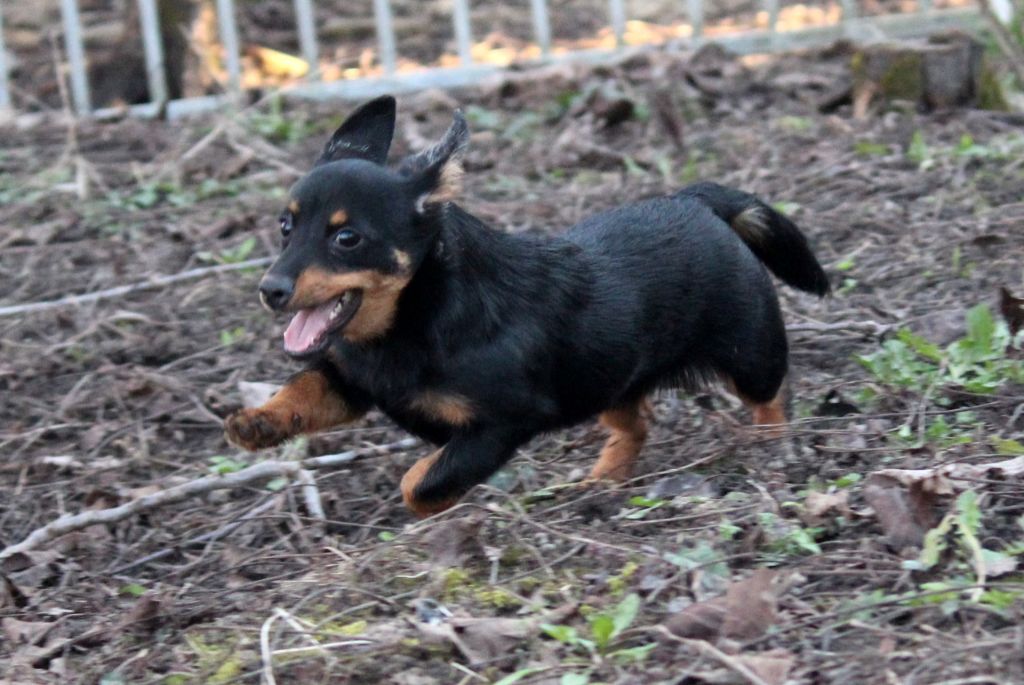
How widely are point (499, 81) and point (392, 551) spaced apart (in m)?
5.44

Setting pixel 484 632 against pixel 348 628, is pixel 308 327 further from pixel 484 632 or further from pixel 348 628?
pixel 484 632

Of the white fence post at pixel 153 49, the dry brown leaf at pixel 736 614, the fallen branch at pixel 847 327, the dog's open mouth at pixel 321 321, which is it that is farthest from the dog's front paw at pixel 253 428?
the white fence post at pixel 153 49

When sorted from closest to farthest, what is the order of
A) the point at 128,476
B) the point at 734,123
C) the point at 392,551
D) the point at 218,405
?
1. the point at 392,551
2. the point at 128,476
3. the point at 218,405
4. the point at 734,123

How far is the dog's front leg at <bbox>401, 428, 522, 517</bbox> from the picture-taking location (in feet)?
14.2

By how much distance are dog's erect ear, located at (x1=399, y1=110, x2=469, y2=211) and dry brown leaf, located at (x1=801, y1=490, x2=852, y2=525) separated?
51.3 inches

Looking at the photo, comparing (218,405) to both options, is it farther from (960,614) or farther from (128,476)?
(960,614)

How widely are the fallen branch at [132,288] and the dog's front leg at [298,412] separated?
2.29 meters

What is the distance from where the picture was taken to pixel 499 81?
30.0 ft

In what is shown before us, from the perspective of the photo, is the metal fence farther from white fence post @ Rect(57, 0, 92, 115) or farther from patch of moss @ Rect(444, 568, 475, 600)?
patch of moss @ Rect(444, 568, 475, 600)

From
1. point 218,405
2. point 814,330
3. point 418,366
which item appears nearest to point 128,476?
point 218,405

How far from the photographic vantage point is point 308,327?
4.26m

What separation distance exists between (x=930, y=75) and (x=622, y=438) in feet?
12.3

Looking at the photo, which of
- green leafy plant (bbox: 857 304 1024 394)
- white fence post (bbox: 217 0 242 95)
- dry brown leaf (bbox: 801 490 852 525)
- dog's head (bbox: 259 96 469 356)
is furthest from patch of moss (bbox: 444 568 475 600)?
white fence post (bbox: 217 0 242 95)

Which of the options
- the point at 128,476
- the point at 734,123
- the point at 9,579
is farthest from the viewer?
the point at 734,123
